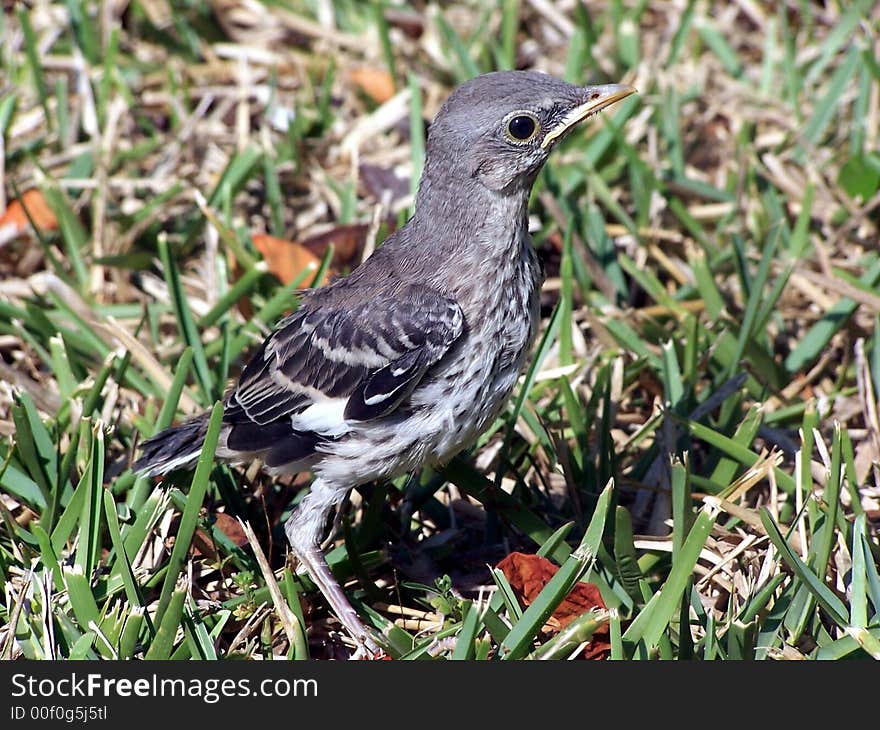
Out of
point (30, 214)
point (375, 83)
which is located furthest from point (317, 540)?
point (375, 83)

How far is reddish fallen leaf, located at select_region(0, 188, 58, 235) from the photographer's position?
17.5 feet

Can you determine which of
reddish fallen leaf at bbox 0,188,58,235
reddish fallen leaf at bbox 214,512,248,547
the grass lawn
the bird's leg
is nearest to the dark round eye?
the grass lawn

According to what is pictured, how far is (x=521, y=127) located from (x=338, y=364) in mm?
944

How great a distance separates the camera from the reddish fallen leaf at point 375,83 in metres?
6.27

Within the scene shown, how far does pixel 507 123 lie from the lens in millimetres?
3670

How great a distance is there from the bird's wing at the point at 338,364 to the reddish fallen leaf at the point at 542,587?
2.00 feet

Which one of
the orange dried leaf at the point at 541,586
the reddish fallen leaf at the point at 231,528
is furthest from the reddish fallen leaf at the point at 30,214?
the orange dried leaf at the point at 541,586

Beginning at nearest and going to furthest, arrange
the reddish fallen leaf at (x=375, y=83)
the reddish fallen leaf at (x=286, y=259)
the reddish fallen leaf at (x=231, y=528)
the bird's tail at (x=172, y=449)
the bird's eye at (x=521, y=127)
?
the bird's eye at (x=521, y=127)
the bird's tail at (x=172, y=449)
the reddish fallen leaf at (x=231, y=528)
the reddish fallen leaf at (x=286, y=259)
the reddish fallen leaf at (x=375, y=83)

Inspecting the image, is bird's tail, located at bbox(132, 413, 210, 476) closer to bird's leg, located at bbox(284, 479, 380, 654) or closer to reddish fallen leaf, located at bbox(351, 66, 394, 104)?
bird's leg, located at bbox(284, 479, 380, 654)

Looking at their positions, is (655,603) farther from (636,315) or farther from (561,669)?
(636,315)

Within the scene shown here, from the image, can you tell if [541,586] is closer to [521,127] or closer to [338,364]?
[338,364]

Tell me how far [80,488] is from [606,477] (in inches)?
70.9

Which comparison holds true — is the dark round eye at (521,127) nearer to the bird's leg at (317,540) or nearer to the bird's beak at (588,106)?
the bird's beak at (588,106)

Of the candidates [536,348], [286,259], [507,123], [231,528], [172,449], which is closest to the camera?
[507,123]
